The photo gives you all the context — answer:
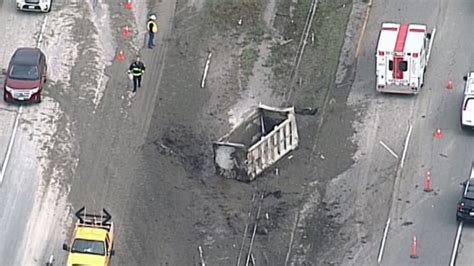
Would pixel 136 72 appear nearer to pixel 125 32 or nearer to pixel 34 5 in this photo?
pixel 125 32

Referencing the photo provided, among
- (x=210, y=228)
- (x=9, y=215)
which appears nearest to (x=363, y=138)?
(x=210, y=228)

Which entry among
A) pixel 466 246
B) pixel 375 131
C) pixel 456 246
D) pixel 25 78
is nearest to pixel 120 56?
pixel 25 78

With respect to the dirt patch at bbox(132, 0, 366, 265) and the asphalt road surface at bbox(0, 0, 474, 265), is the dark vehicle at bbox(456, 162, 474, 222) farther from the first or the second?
the dirt patch at bbox(132, 0, 366, 265)

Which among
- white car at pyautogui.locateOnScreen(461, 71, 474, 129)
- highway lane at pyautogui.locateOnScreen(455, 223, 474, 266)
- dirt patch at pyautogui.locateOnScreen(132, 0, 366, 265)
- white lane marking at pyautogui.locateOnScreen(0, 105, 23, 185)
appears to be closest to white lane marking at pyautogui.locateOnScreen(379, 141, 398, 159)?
dirt patch at pyautogui.locateOnScreen(132, 0, 366, 265)

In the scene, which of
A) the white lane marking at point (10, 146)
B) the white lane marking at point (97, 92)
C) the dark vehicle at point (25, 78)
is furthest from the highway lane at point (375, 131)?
the white lane marking at point (10, 146)

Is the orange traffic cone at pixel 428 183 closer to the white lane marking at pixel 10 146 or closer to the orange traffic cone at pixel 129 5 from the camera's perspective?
the white lane marking at pixel 10 146
